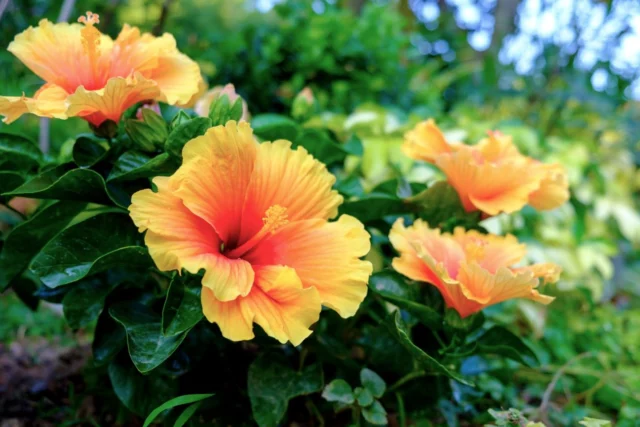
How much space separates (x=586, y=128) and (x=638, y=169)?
41cm

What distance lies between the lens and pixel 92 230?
70 cm

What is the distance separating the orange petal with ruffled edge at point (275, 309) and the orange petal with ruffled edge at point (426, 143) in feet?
1.38

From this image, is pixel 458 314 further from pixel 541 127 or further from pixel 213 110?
pixel 541 127

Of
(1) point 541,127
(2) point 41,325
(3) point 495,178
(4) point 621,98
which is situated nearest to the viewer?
(3) point 495,178

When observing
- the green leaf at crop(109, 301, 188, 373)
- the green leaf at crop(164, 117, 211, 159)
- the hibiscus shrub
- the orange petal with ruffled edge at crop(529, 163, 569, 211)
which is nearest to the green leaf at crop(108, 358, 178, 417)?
the hibiscus shrub

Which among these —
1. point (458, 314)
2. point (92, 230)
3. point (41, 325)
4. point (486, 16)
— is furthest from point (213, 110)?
point (486, 16)

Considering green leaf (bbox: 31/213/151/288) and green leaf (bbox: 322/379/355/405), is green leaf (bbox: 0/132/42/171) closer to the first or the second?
green leaf (bbox: 31/213/151/288)

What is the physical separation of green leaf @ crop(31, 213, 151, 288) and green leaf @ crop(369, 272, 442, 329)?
1.06ft

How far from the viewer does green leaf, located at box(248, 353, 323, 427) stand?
73 centimetres

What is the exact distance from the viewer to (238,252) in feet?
2.22

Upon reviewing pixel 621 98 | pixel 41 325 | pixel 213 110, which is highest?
pixel 213 110

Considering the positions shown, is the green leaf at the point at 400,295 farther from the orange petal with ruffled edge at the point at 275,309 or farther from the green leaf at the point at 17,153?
the green leaf at the point at 17,153

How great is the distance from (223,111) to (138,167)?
14cm

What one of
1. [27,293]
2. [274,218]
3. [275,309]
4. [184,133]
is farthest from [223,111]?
[27,293]
